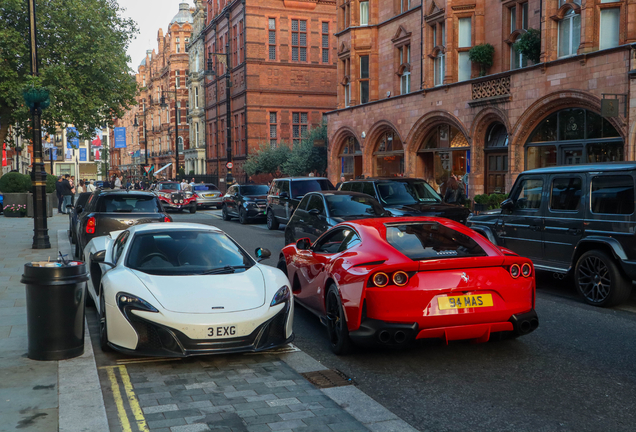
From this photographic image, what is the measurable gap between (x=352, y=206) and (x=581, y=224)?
5.21m

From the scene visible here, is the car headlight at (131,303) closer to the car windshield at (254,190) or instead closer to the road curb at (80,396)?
the road curb at (80,396)

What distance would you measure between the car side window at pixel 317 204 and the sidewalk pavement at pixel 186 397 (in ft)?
22.8

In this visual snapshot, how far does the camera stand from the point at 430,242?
632 cm

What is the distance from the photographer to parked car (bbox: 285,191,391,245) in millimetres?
12859

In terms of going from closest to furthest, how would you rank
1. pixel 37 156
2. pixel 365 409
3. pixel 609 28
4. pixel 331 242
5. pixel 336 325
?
pixel 365 409 < pixel 336 325 < pixel 331 242 < pixel 37 156 < pixel 609 28

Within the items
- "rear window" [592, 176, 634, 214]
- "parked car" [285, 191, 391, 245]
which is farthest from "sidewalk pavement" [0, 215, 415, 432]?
"parked car" [285, 191, 391, 245]

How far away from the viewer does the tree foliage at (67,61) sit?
30391 millimetres

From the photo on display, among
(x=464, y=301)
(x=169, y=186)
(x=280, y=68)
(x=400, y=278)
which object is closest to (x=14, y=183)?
(x=169, y=186)

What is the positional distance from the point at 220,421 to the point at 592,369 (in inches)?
135

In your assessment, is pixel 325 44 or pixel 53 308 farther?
pixel 325 44

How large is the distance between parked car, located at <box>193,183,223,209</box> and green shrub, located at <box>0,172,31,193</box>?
10443 mm

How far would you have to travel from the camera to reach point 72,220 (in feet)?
57.4

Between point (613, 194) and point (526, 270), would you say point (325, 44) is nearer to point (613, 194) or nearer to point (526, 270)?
point (613, 194)

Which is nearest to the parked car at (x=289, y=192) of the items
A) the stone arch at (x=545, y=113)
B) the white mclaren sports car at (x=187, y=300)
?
the stone arch at (x=545, y=113)
